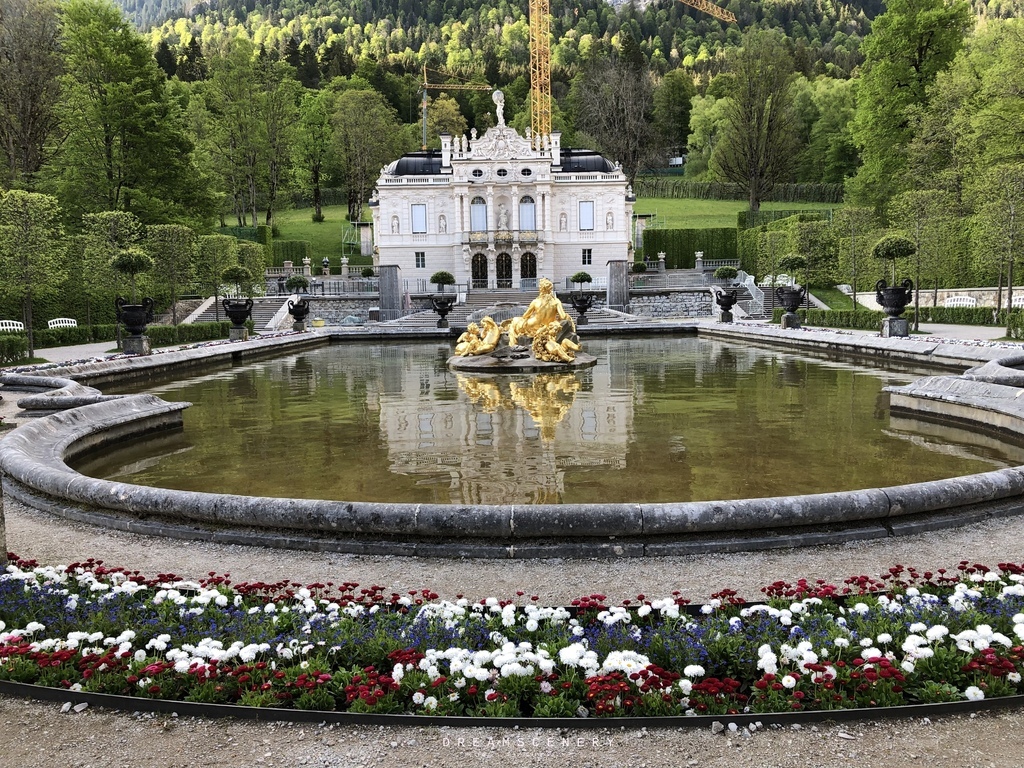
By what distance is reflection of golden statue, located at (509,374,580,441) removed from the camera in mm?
10914

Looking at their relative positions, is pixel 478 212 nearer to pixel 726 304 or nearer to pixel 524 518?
pixel 726 304

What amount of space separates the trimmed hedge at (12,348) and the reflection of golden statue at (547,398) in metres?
14.3

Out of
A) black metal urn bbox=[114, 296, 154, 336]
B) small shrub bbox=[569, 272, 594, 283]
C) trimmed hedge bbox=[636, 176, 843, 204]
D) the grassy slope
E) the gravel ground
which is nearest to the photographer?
the gravel ground

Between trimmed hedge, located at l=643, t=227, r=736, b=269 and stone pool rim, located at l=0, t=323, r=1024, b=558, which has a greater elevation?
trimmed hedge, located at l=643, t=227, r=736, b=269

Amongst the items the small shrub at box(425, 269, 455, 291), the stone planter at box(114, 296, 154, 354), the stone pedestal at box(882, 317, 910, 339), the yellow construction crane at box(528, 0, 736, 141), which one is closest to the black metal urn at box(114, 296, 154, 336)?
the stone planter at box(114, 296, 154, 354)

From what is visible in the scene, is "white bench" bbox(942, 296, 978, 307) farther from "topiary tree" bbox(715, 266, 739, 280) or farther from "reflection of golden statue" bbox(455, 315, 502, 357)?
"reflection of golden statue" bbox(455, 315, 502, 357)

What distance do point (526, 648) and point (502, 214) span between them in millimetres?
55370

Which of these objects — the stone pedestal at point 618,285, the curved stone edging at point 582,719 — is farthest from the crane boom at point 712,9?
the curved stone edging at point 582,719

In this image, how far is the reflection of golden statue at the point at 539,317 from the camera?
18.8 m

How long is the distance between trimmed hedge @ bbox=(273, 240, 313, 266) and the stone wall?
30579 mm

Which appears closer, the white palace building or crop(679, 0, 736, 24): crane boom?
the white palace building

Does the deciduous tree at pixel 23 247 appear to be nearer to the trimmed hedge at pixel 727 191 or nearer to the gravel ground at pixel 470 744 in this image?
the gravel ground at pixel 470 744

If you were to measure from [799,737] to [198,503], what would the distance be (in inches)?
187

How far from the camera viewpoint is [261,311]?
4462 centimetres
